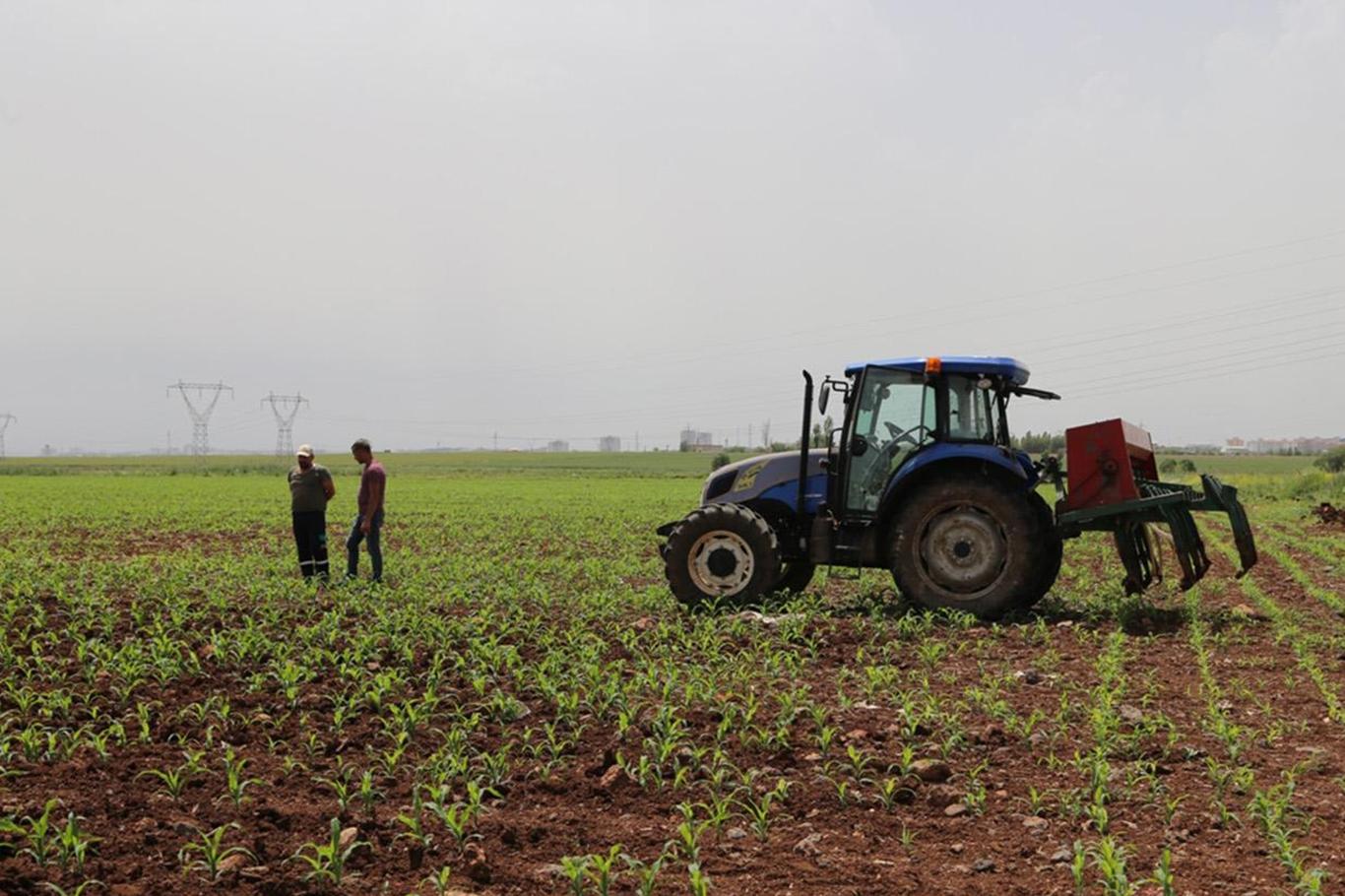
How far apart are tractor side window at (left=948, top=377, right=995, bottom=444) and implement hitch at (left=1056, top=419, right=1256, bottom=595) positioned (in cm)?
76

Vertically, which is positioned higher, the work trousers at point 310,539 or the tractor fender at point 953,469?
the tractor fender at point 953,469

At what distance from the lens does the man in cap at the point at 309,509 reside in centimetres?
1231

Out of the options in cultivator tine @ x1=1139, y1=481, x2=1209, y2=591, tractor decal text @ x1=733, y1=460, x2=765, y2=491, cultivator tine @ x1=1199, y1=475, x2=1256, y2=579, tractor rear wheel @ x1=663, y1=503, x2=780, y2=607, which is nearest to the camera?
cultivator tine @ x1=1139, y1=481, x2=1209, y2=591

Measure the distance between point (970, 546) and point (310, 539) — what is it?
6.89 meters

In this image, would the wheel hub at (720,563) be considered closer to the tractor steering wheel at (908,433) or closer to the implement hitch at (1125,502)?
the tractor steering wheel at (908,433)

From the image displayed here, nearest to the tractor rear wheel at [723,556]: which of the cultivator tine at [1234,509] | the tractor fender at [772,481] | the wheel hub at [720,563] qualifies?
the wheel hub at [720,563]

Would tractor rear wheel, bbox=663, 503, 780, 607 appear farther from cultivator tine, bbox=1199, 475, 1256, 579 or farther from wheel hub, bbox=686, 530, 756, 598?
cultivator tine, bbox=1199, 475, 1256, 579

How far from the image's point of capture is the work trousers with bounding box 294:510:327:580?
40.5ft

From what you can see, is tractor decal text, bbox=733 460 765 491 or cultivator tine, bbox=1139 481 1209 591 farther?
tractor decal text, bbox=733 460 765 491

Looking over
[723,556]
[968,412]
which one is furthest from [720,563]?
[968,412]

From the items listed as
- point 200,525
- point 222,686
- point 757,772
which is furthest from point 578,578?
point 200,525

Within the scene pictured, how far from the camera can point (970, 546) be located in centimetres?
1041

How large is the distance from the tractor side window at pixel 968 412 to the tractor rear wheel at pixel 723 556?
1967 millimetres

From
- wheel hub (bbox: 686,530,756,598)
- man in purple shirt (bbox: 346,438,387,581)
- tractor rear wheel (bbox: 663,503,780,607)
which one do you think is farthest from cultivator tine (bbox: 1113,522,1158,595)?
man in purple shirt (bbox: 346,438,387,581)
